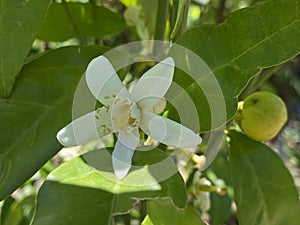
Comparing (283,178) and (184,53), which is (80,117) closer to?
(184,53)

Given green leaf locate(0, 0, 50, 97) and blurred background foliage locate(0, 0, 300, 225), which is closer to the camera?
green leaf locate(0, 0, 50, 97)

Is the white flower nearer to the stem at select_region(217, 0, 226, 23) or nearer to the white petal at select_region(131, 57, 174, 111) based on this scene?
the white petal at select_region(131, 57, 174, 111)

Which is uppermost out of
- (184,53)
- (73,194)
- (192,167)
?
(184,53)

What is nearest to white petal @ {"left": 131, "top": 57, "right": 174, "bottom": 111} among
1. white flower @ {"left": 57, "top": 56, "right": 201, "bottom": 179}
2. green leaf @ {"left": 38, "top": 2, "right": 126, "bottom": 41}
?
white flower @ {"left": 57, "top": 56, "right": 201, "bottom": 179}

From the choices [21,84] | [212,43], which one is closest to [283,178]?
[212,43]

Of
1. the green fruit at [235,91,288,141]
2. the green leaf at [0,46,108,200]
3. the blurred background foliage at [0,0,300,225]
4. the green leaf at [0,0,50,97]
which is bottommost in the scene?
the blurred background foliage at [0,0,300,225]

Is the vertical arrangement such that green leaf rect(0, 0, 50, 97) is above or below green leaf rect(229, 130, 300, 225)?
above

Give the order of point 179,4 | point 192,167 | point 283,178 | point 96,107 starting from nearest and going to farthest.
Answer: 1. point 179,4
2. point 96,107
3. point 283,178
4. point 192,167
